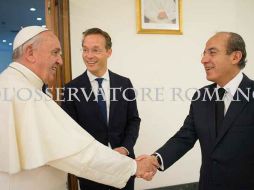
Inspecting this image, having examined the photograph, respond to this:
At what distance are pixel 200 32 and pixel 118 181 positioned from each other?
95.9 inches

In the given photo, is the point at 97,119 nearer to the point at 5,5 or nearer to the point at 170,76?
the point at 170,76

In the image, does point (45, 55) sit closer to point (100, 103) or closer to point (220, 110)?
point (100, 103)

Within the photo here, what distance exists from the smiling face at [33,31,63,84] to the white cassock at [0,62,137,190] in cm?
9

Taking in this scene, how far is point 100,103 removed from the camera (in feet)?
7.52

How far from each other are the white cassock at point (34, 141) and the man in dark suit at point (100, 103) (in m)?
0.60

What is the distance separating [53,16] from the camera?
9.30 feet

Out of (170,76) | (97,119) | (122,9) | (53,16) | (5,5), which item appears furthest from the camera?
(5,5)

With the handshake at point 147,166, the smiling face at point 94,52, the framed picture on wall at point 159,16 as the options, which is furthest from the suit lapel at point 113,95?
the framed picture on wall at point 159,16

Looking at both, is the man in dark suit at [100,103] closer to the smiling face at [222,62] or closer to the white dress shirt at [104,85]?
the white dress shirt at [104,85]

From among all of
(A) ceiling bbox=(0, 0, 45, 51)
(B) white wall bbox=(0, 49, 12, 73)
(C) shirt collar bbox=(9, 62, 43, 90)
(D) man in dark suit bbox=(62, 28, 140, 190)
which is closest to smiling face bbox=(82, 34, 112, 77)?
(D) man in dark suit bbox=(62, 28, 140, 190)

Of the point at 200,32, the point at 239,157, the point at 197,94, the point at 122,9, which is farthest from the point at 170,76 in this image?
the point at 239,157

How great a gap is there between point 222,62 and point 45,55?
1.19m

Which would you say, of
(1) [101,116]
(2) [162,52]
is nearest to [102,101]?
(1) [101,116]

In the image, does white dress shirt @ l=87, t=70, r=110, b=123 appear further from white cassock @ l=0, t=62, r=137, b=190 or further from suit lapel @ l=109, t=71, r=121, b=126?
white cassock @ l=0, t=62, r=137, b=190
